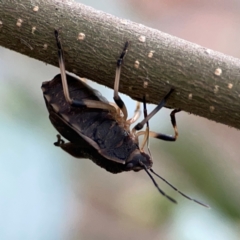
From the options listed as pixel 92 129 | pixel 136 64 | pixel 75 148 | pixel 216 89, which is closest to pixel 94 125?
pixel 92 129

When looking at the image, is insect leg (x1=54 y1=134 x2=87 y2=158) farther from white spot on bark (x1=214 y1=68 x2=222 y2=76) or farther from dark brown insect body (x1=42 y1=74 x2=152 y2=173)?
white spot on bark (x1=214 y1=68 x2=222 y2=76)

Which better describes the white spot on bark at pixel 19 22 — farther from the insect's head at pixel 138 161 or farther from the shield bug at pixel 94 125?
the insect's head at pixel 138 161

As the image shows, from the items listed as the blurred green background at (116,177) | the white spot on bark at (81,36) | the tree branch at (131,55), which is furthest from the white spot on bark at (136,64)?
the blurred green background at (116,177)

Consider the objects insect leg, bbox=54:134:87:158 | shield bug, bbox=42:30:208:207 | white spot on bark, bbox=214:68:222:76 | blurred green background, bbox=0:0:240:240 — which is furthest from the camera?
blurred green background, bbox=0:0:240:240

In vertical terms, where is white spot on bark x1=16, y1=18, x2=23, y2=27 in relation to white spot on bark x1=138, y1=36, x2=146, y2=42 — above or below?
below

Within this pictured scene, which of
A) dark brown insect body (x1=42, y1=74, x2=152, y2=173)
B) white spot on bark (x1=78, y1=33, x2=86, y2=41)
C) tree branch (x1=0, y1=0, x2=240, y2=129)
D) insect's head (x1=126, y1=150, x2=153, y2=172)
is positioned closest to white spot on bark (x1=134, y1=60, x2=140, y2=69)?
tree branch (x1=0, y1=0, x2=240, y2=129)

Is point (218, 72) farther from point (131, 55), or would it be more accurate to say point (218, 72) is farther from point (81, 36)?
point (81, 36)

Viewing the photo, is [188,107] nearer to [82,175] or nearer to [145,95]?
[145,95]
